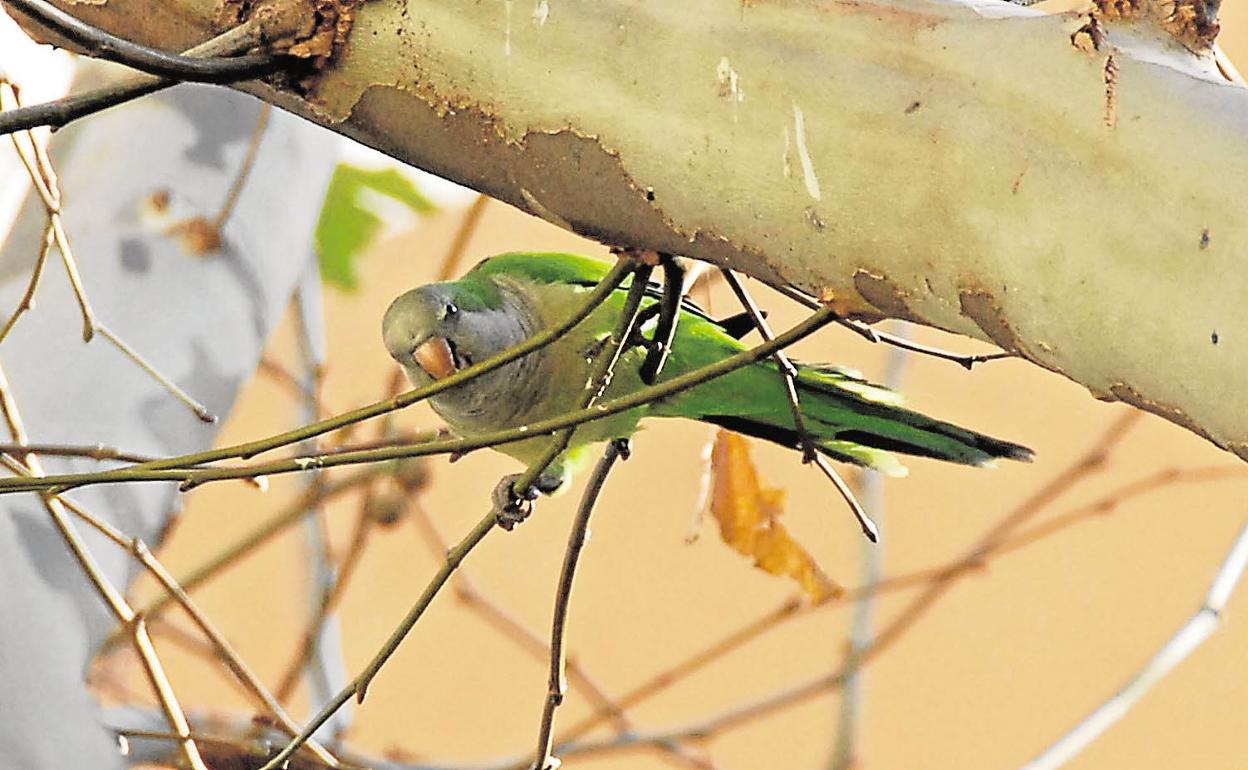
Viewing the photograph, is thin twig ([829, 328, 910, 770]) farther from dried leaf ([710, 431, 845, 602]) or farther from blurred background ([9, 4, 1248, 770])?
blurred background ([9, 4, 1248, 770])

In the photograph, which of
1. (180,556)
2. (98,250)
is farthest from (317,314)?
(180,556)

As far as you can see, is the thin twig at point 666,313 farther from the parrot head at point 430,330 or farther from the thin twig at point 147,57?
the parrot head at point 430,330

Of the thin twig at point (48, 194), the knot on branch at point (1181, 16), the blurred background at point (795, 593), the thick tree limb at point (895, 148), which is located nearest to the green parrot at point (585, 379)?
the thin twig at point (48, 194)

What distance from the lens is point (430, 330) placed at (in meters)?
1.04

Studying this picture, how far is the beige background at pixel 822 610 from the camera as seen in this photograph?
191cm

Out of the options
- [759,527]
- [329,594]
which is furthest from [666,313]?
[329,594]

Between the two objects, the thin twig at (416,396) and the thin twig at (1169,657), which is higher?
the thin twig at (416,396)

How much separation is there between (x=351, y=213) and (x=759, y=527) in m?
0.68

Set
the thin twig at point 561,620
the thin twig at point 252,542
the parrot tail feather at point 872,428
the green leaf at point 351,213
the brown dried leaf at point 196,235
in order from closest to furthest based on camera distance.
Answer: the thin twig at point 561,620
the parrot tail feather at point 872,428
the thin twig at point 252,542
the brown dried leaf at point 196,235
the green leaf at point 351,213

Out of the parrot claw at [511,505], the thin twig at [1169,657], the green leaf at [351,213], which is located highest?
the green leaf at [351,213]

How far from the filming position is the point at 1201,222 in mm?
334

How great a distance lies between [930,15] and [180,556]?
2.07m

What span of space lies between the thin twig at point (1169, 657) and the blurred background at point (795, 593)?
79cm

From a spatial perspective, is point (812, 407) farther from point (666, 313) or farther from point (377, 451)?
point (377, 451)
